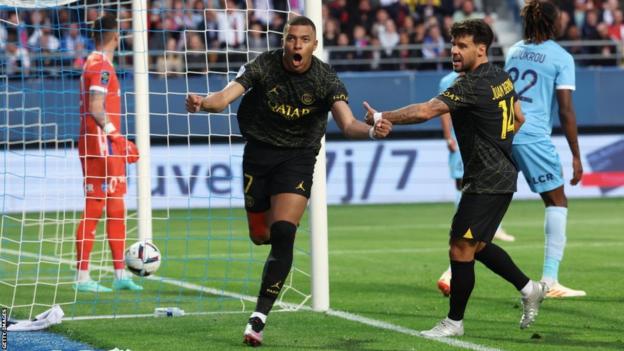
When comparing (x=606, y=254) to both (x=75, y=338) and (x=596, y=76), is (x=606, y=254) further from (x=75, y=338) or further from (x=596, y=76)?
(x=596, y=76)

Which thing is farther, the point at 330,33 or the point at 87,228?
the point at 330,33

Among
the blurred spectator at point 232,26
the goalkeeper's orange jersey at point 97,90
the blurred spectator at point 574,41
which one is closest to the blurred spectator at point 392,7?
the blurred spectator at point 232,26

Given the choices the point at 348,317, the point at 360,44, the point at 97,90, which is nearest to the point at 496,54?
the point at 360,44

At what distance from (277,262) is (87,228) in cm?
326

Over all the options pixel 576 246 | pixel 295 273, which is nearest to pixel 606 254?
pixel 576 246

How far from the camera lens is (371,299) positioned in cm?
930

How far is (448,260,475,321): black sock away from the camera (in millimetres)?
7254

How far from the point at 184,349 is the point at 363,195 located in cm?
1594

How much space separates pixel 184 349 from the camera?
6.97 metres

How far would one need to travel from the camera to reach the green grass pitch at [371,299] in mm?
7227

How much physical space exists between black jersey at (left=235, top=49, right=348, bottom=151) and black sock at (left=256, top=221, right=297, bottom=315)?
563mm

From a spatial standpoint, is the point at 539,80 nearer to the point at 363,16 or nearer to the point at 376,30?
the point at 376,30

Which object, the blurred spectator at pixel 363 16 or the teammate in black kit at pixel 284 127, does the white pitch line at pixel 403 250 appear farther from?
the blurred spectator at pixel 363 16

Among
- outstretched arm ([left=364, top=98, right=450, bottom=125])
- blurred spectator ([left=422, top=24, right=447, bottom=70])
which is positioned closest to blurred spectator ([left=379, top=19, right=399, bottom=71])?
blurred spectator ([left=422, top=24, right=447, bottom=70])
